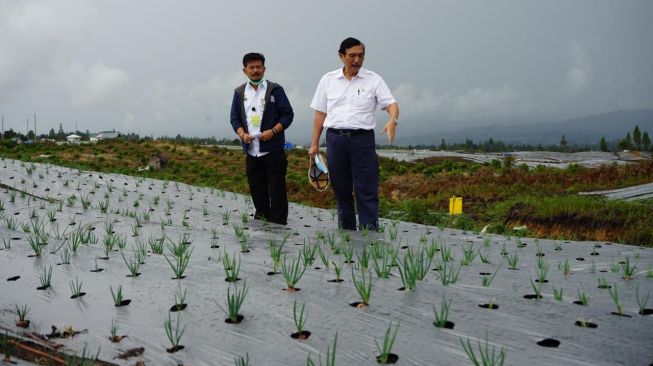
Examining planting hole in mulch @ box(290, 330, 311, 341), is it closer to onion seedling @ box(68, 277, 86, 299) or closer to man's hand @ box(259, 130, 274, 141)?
onion seedling @ box(68, 277, 86, 299)

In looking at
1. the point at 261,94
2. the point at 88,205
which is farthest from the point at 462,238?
the point at 88,205

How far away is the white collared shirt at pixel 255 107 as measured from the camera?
4414mm

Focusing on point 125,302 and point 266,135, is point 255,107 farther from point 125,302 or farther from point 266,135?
point 125,302

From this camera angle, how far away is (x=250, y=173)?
14.9 ft

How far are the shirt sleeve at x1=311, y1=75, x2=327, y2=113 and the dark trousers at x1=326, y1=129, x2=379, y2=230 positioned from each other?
255 millimetres

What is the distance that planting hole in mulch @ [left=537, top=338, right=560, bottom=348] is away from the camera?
1424 millimetres

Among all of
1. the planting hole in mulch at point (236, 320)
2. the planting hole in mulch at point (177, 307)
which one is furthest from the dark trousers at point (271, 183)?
the planting hole in mulch at point (236, 320)

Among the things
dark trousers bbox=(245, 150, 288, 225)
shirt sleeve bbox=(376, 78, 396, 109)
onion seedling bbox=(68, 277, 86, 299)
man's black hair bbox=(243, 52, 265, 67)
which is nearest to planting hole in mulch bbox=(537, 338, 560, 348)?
onion seedling bbox=(68, 277, 86, 299)

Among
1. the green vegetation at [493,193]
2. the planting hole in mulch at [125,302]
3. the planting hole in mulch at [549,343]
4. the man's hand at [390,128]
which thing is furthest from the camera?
the green vegetation at [493,193]

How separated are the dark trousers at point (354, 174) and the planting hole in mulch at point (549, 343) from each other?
8.17 feet

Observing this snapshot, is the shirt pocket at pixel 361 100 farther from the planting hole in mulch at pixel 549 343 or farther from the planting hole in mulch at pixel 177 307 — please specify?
the planting hole in mulch at pixel 549 343

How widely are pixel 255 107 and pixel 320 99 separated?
642mm

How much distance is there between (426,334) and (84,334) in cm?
104

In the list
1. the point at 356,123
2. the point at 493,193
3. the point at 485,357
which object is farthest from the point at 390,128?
the point at 493,193
